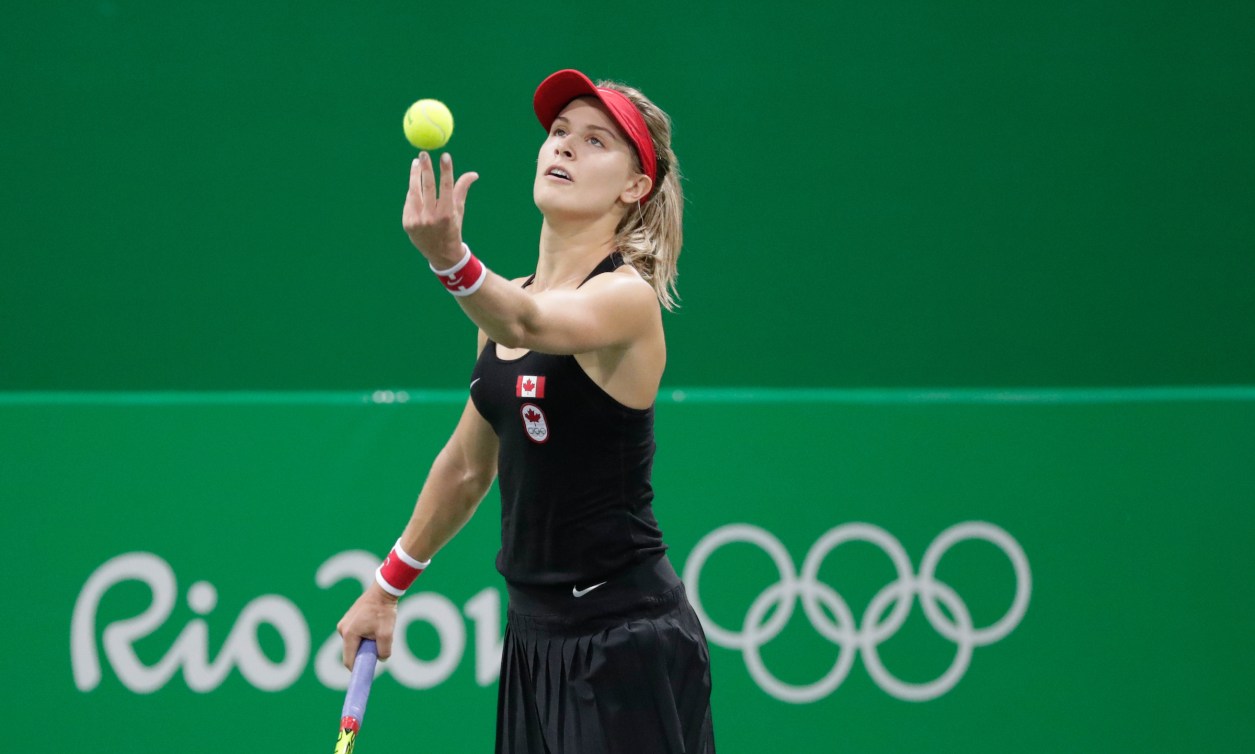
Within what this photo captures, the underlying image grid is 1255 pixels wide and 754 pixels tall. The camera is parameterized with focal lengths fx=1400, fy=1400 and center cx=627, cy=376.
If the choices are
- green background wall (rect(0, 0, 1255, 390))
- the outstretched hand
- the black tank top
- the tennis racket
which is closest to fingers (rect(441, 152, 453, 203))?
the outstretched hand

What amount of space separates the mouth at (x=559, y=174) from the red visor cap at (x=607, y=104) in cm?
14

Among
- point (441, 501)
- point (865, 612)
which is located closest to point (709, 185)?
point (865, 612)

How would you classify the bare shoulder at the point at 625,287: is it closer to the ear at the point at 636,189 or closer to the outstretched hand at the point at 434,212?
the ear at the point at 636,189

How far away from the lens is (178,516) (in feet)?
12.3

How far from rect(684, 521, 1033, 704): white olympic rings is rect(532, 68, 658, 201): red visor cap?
4.74ft

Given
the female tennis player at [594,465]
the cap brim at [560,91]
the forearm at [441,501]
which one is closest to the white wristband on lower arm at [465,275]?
the female tennis player at [594,465]

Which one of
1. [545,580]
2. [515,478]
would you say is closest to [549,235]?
[515,478]

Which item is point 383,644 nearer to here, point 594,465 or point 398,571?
point 398,571

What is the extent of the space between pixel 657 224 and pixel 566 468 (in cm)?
54

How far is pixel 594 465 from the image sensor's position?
2523 mm

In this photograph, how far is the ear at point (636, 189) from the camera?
2699 mm

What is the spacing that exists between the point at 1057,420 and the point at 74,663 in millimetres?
2764

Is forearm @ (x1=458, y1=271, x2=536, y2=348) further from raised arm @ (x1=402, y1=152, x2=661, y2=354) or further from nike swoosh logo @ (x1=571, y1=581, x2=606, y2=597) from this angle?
nike swoosh logo @ (x1=571, y1=581, x2=606, y2=597)

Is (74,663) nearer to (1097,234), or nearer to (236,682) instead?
(236,682)
